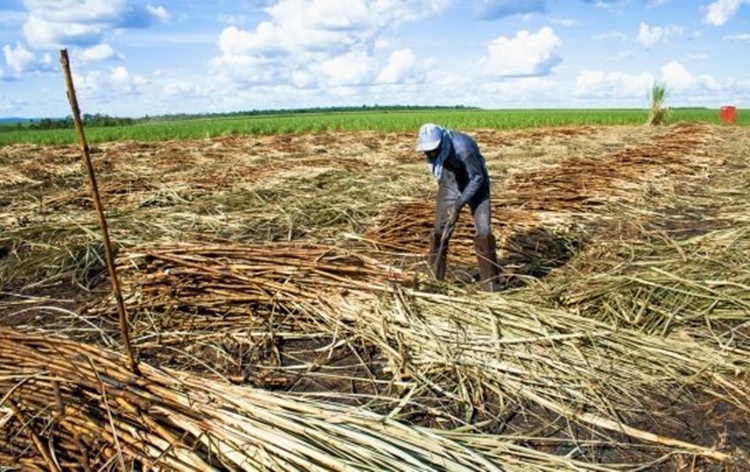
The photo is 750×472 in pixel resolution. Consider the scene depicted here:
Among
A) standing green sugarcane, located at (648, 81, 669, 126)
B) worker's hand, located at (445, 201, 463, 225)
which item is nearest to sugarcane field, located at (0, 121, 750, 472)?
worker's hand, located at (445, 201, 463, 225)

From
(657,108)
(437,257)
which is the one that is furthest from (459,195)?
(657,108)

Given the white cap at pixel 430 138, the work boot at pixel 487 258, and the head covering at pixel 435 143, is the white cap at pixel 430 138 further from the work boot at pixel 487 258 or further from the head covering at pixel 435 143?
the work boot at pixel 487 258

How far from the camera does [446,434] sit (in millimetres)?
2625

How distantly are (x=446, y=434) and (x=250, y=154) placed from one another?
14768 millimetres

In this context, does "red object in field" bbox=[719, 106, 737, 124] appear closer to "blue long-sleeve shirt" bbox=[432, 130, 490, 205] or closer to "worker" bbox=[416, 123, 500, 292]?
"worker" bbox=[416, 123, 500, 292]

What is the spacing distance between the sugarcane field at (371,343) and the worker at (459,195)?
0.29m

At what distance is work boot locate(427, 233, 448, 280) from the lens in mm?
5066

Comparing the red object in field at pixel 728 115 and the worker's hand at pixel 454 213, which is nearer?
the worker's hand at pixel 454 213

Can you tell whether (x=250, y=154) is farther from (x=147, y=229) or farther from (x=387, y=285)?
(x=387, y=285)

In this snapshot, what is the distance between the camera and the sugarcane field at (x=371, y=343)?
94.3 inches

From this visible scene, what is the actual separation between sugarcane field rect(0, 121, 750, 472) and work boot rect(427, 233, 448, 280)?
10.6 inches

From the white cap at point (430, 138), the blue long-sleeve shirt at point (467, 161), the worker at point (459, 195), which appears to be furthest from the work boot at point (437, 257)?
the white cap at point (430, 138)

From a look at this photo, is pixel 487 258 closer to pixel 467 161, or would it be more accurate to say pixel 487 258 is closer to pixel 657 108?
pixel 467 161

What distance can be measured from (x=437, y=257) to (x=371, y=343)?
152 cm
